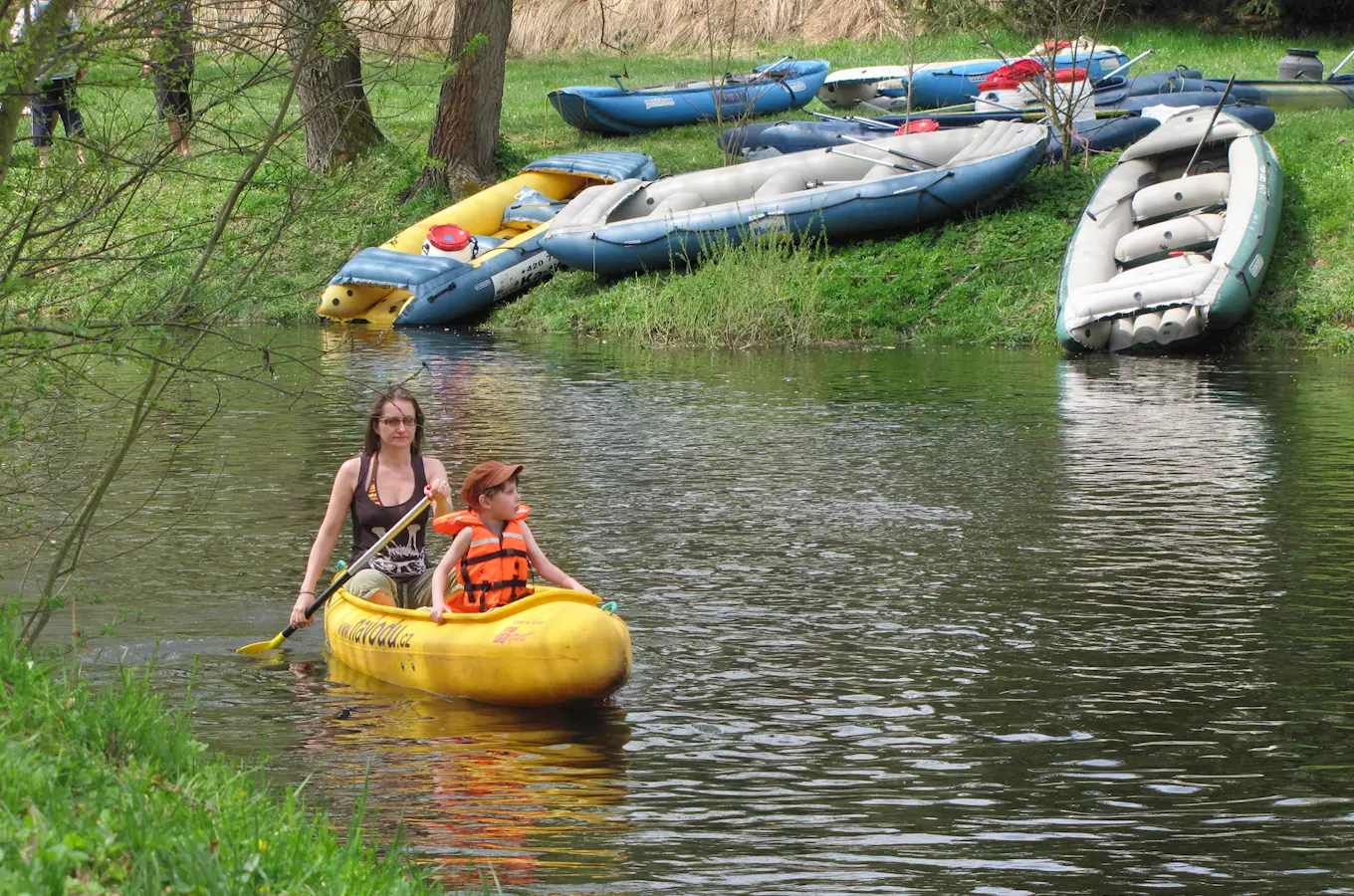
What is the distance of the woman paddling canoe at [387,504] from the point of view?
7242 mm

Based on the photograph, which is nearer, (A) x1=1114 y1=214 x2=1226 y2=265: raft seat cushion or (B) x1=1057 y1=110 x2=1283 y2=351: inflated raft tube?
(B) x1=1057 y1=110 x2=1283 y2=351: inflated raft tube

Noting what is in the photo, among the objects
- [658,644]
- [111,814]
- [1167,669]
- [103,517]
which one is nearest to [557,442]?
[103,517]

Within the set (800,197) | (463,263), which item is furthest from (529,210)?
(800,197)

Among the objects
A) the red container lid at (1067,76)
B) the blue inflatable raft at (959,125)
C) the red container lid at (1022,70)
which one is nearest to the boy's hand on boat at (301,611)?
the blue inflatable raft at (959,125)

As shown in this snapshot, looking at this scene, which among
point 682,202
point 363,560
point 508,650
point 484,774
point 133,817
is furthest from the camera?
point 682,202

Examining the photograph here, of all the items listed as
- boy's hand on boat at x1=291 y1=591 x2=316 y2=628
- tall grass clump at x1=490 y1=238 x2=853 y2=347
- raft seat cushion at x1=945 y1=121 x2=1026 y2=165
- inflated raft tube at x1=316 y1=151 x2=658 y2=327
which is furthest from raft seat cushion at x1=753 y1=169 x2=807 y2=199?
boy's hand on boat at x1=291 y1=591 x2=316 y2=628

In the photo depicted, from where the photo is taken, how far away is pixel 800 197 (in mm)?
20047

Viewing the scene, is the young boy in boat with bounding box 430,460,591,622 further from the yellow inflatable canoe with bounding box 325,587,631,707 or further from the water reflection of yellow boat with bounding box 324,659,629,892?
the water reflection of yellow boat with bounding box 324,659,629,892

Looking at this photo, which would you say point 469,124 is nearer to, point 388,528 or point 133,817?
point 388,528

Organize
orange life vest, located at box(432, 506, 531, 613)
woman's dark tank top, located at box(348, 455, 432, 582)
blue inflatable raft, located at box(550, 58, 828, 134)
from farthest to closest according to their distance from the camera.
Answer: blue inflatable raft, located at box(550, 58, 828, 134), woman's dark tank top, located at box(348, 455, 432, 582), orange life vest, located at box(432, 506, 531, 613)

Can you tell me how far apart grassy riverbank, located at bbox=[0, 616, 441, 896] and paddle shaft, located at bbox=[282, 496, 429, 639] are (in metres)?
2.16

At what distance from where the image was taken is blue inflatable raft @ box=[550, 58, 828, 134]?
2659 cm

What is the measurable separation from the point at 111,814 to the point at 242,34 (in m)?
2.83

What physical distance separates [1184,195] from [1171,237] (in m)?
0.80
